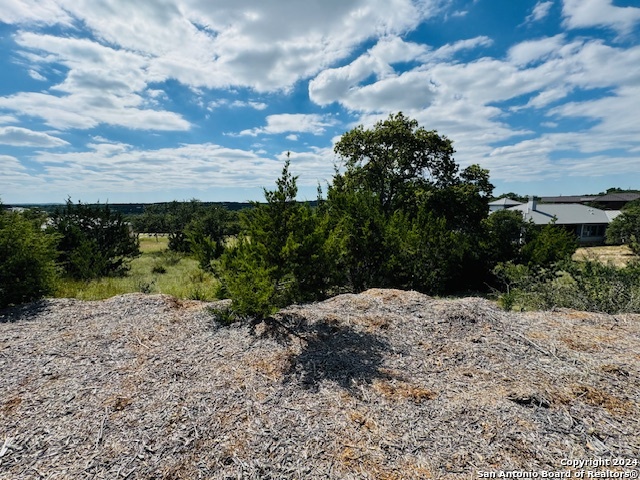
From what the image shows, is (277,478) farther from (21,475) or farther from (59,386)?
(59,386)

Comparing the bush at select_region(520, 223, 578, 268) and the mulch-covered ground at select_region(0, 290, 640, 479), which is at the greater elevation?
the bush at select_region(520, 223, 578, 268)

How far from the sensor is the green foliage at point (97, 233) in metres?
13.9

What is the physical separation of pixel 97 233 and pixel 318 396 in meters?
16.3

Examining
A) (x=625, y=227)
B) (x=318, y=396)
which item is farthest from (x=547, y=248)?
(x=625, y=227)

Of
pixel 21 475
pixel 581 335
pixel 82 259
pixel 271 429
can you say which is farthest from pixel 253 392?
pixel 82 259

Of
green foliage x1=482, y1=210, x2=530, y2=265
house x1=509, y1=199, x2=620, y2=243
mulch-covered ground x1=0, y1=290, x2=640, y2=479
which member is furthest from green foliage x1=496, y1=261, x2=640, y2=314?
house x1=509, y1=199, x2=620, y2=243

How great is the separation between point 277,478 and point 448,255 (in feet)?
30.5

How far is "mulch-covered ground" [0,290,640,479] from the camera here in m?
2.50

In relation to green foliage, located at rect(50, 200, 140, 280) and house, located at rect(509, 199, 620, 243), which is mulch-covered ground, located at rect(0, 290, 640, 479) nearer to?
green foliage, located at rect(50, 200, 140, 280)

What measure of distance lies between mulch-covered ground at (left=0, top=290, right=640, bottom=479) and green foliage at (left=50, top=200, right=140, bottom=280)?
10183 mm

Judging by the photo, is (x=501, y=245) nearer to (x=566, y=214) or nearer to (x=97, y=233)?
(x=97, y=233)

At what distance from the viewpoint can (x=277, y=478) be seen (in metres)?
2.37

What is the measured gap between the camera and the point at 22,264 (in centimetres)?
619

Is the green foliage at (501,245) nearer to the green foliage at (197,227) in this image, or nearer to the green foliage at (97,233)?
the green foliage at (197,227)
